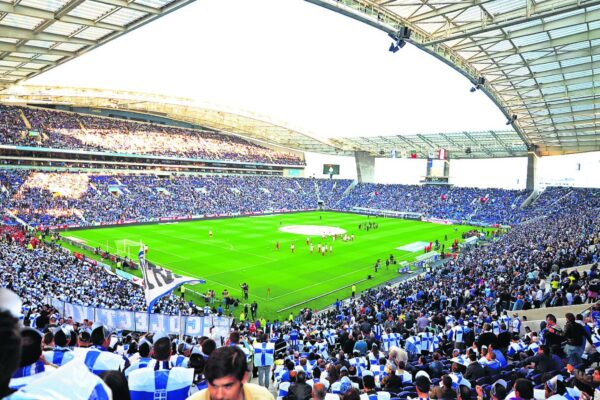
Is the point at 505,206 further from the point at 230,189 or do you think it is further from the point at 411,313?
the point at 411,313

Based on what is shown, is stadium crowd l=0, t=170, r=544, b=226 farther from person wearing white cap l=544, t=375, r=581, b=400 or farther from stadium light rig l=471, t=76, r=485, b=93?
person wearing white cap l=544, t=375, r=581, b=400

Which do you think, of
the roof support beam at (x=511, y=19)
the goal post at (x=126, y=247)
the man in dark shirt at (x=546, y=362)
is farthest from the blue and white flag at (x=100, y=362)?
the goal post at (x=126, y=247)

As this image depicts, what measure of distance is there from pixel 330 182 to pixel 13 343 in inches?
3366

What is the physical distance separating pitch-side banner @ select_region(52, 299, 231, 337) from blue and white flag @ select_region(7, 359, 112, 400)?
1134 centimetres

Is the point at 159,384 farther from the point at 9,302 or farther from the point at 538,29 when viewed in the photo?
the point at 538,29

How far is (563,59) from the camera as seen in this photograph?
23.6 m

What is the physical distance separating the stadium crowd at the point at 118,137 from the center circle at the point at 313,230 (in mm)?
28702

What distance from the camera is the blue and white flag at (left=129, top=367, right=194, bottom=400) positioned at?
11.6 feet

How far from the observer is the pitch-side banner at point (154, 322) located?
13212mm

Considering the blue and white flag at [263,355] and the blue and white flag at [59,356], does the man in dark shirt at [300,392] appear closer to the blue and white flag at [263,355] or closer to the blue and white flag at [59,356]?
the blue and white flag at [59,356]

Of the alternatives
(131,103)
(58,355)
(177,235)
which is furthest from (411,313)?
(131,103)

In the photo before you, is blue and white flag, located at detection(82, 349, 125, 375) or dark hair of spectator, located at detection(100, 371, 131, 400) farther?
blue and white flag, located at detection(82, 349, 125, 375)

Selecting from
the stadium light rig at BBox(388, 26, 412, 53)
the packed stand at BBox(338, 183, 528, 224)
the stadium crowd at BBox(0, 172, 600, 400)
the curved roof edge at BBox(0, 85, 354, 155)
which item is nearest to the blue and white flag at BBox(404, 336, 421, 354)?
the stadium crowd at BBox(0, 172, 600, 400)

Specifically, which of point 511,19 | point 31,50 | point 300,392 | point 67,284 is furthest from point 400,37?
point 31,50
